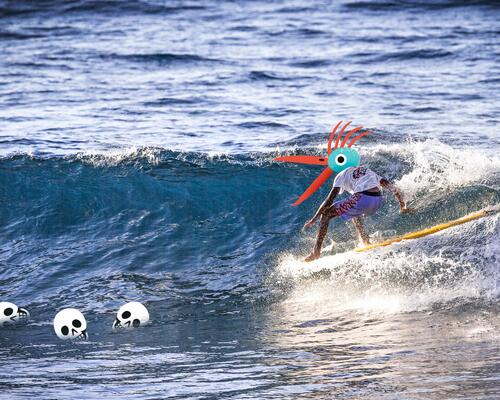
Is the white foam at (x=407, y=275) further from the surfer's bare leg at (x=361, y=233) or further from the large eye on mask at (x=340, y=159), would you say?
the large eye on mask at (x=340, y=159)

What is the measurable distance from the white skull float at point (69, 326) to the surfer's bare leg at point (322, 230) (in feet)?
9.79

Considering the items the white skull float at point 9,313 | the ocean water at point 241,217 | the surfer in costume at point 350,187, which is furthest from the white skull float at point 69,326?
the surfer in costume at point 350,187

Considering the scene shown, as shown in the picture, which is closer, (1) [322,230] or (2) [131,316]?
(2) [131,316]

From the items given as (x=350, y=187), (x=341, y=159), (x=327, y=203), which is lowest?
(x=327, y=203)

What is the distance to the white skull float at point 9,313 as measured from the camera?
962 cm

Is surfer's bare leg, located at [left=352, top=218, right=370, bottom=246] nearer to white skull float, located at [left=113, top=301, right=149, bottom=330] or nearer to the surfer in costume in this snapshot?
the surfer in costume

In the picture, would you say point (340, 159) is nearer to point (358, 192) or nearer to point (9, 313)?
point (358, 192)

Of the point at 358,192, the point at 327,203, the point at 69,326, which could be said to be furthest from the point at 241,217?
the point at 69,326

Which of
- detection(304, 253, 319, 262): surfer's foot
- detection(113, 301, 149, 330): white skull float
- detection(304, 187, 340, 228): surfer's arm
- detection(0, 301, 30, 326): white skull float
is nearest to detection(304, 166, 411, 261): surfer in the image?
detection(304, 187, 340, 228): surfer's arm

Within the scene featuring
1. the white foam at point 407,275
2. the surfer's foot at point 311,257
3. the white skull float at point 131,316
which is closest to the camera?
the white skull float at point 131,316

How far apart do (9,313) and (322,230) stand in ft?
12.0

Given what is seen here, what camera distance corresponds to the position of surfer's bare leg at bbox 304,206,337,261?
10.4 meters

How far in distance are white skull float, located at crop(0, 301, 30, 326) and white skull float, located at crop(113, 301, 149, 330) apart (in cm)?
113

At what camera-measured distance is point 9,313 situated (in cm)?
966
